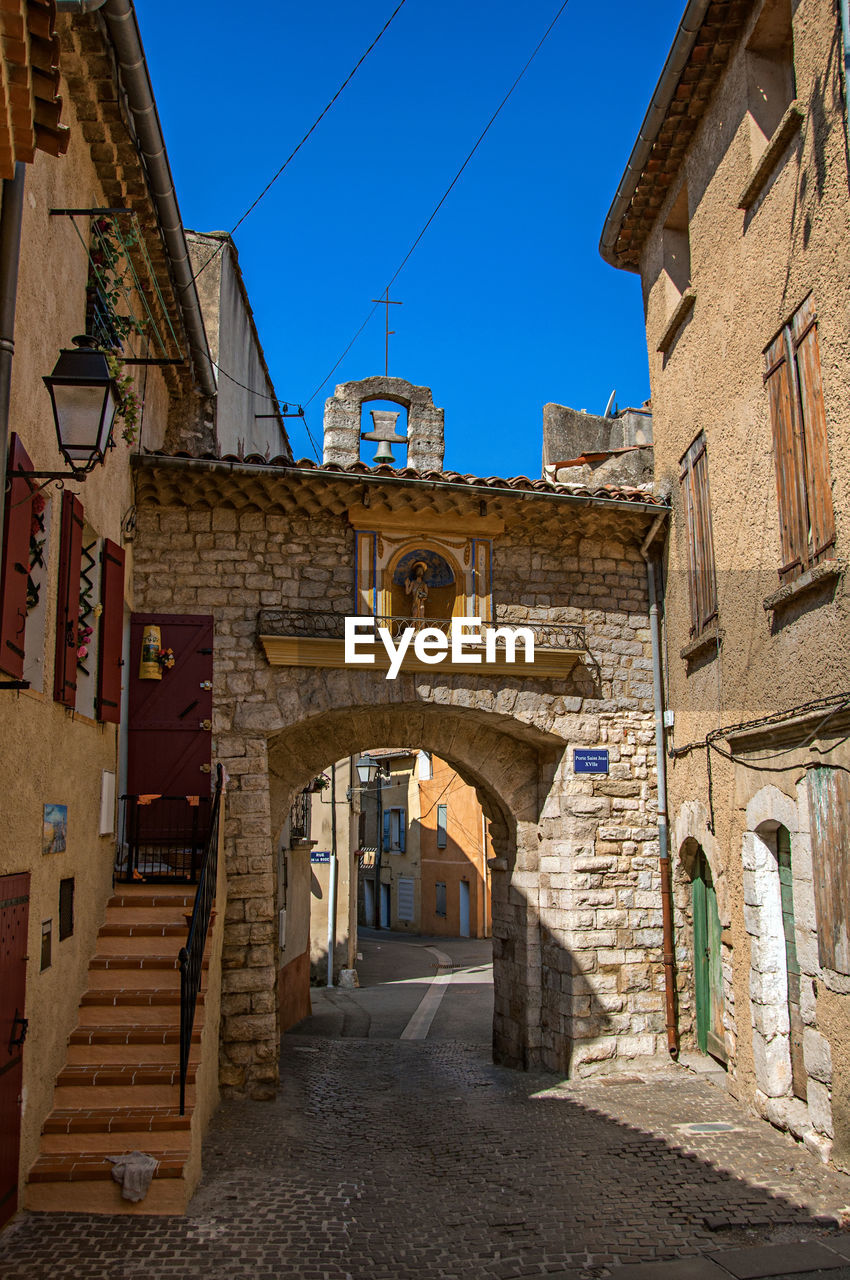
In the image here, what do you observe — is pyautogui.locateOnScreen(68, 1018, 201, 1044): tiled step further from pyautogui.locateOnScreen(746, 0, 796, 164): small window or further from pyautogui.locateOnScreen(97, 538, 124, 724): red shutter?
pyautogui.locateOnScreen(746, 0, 796, 164): small window

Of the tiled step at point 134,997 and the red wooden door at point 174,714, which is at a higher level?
the red wooden door at point 174,714

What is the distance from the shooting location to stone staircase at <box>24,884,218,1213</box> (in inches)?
210

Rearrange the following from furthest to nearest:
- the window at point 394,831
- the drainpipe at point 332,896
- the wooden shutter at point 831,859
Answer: the window at point 394,831, the drainpipe at point 332,896, the wooden shutter at point 831,859

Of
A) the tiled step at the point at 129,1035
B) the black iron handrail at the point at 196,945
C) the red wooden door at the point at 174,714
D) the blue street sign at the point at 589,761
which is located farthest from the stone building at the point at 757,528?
the red wooden door at the point at 174,714

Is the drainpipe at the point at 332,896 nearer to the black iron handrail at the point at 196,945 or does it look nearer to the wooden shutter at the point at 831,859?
the black iron handrail at the point at 196,945

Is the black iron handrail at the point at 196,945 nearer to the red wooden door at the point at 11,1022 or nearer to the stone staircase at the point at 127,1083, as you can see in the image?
the stone staircase at the point at 127,1083

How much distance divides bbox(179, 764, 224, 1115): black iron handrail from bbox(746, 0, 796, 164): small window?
6.36 meters

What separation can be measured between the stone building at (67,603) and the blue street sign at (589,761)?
3.90 metres

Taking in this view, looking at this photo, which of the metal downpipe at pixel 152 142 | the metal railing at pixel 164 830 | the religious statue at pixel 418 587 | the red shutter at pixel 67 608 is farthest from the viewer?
the religious statue at pixel 418 587

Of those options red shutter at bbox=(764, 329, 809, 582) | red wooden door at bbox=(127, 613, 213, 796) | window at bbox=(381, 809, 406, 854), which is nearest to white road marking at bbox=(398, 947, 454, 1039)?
red wooden door at bbox=(127, 613, 213, 796)

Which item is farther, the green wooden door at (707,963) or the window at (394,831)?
the window at (394,831)

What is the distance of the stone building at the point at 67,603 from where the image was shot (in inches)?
193

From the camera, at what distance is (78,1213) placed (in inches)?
208

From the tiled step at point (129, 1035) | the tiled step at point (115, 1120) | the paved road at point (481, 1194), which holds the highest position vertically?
the tiled step at point (129, 1035)
